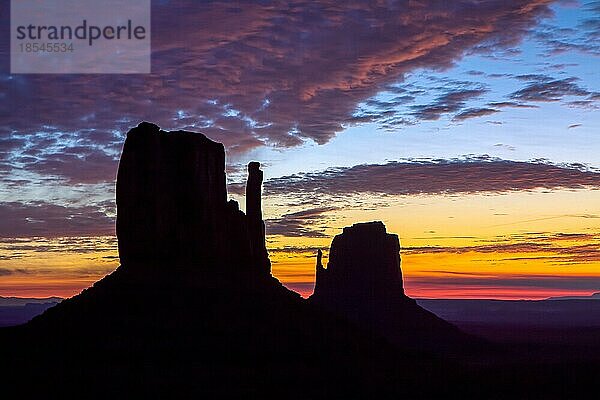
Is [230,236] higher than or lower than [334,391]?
higher

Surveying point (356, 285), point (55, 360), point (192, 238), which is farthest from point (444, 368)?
point (356, 285)

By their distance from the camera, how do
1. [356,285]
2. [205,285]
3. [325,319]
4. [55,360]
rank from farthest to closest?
[356,285]
[325,319]
[205,285]
[55,360]

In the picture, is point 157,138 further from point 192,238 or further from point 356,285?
point 356,285

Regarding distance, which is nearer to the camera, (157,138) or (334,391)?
(334,391)

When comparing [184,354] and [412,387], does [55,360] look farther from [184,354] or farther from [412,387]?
[412,387]

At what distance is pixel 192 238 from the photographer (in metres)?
91.4

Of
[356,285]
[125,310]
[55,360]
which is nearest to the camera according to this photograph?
[55,360]

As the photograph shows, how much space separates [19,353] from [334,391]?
95.6 feet

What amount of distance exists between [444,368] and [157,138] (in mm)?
44459

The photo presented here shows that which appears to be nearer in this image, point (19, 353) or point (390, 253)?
point (19, 353)

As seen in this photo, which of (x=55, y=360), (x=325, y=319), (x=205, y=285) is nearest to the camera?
(x=55, y=360)

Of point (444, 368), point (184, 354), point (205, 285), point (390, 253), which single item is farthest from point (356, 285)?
point (184, 354)

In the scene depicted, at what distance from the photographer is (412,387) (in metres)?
82.2

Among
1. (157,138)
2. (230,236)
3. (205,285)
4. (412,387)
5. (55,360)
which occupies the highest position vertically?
(157,138)
